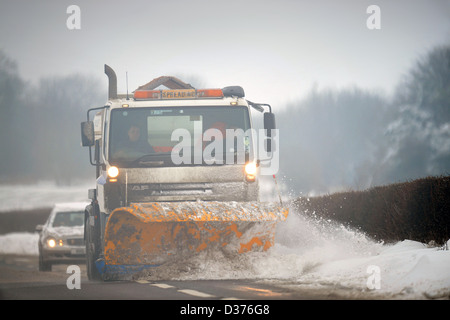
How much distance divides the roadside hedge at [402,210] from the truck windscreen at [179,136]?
3.27 meters

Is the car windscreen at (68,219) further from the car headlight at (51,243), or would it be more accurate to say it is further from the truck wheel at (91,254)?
the truck wheel at (91,254)

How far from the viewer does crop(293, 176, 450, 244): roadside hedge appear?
Result: 14492 millimetres

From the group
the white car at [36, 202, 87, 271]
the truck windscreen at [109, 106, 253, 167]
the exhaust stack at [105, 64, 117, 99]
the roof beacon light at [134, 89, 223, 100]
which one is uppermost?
the exhaust stack at [105, 64, 117, 99]

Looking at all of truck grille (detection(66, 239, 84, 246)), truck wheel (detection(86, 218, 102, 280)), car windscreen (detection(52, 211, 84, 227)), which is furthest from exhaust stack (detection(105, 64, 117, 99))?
car windscreen (detection(52, 211, 84, 227))

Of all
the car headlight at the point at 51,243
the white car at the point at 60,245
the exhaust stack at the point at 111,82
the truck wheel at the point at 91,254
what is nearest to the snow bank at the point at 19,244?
the white car at the point at 60,245

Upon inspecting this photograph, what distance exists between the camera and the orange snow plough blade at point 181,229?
1281 centimetres

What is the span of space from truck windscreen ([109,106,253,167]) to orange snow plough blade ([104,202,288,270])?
3.47ft

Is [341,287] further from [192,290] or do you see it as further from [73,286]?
[73,286]

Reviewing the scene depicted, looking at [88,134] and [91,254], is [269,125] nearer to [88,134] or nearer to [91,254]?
[88,134]

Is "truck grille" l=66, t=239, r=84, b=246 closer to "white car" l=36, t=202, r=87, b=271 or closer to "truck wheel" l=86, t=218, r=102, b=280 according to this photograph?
"white car" l=36, t=202, r=87, b=271

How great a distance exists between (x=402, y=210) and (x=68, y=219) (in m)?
9.67
